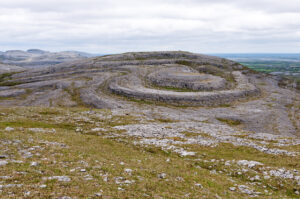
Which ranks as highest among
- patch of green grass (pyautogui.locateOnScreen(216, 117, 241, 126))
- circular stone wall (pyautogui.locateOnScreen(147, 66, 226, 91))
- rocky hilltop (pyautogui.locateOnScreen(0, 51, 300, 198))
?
circular stone wall (pyautogui.locateOnScreen(147, 66, 226, 91))

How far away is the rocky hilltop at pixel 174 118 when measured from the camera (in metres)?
18.7

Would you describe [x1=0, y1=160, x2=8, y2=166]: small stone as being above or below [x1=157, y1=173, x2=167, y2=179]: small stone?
above

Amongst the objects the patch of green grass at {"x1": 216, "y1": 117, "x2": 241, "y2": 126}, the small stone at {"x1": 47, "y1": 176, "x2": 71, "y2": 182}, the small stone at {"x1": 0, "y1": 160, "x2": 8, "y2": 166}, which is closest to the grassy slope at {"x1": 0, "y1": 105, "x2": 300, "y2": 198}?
the small stone at {"x1": 47, "y1": 176, "x2": 71, "y2": 182}

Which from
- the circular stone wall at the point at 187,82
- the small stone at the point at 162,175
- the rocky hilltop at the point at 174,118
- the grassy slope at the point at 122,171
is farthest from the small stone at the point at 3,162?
the circular stone wall at the point at 187,82

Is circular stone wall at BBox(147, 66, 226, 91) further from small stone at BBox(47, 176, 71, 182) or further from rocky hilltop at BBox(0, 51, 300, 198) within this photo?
small stone at BBox(47, 176, 71, 182)

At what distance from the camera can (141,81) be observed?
116 m

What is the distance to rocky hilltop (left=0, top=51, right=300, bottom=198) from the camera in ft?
61.4

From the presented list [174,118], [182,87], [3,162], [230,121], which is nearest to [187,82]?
[182,87]

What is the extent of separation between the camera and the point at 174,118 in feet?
200

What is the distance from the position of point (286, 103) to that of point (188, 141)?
82.9 m

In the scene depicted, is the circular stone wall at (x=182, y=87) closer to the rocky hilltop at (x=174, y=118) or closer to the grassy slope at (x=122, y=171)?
the rocky hilltop at (x=174, y=118)

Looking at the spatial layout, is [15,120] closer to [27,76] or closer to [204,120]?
[204,120]

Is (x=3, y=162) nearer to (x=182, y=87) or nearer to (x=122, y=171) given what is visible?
(x=122, y=171)

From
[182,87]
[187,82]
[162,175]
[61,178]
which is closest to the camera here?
[61,178]
